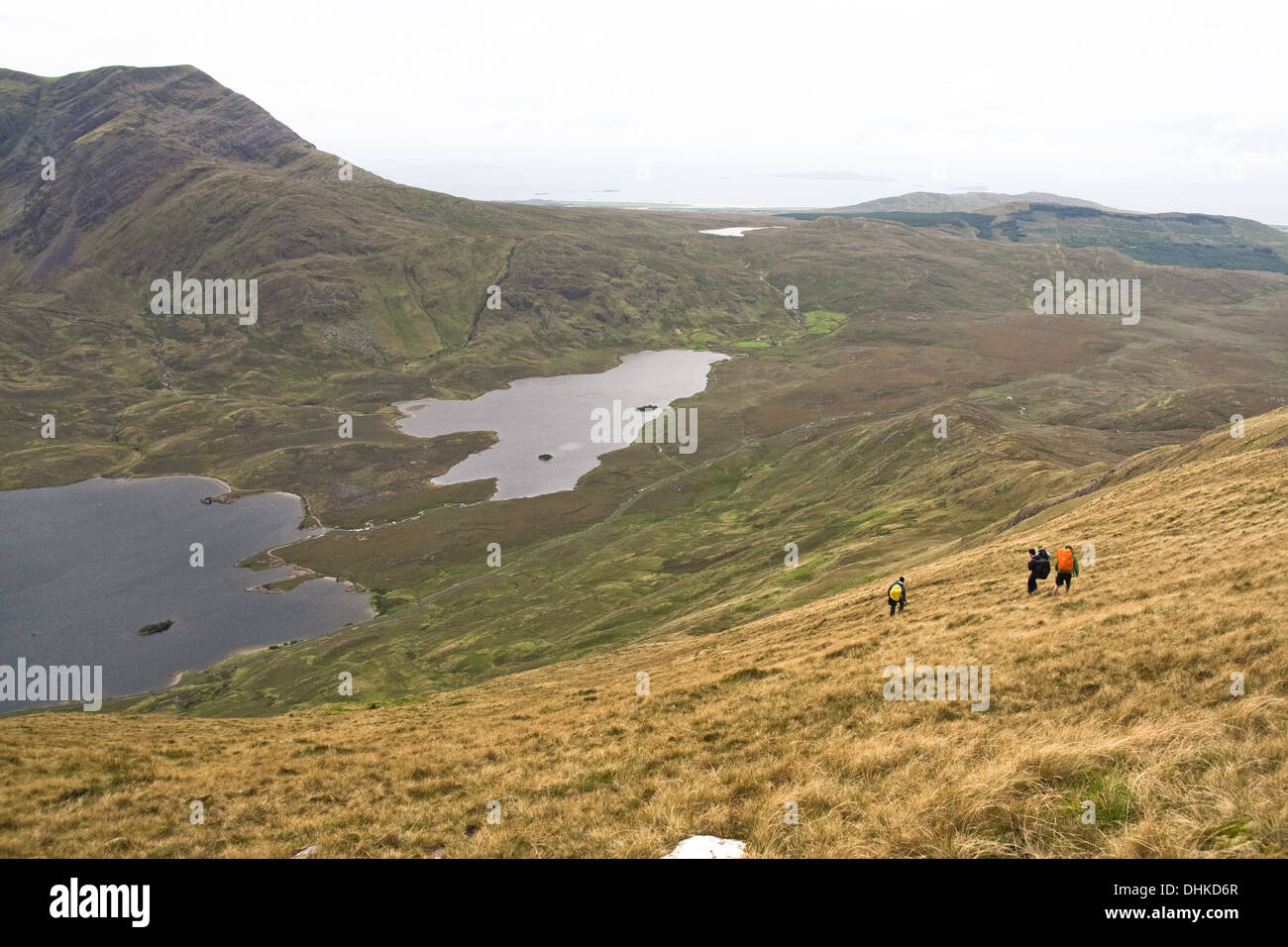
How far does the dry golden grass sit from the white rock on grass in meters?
0.29

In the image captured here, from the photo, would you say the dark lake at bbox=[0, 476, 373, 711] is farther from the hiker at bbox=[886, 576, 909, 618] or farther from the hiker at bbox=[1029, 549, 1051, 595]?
the hiker at bbox=[1029, 549, 1051, 595]

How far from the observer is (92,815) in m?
18.6

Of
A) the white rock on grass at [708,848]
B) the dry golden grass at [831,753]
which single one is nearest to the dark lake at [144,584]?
the dry golden grass at [831,753]

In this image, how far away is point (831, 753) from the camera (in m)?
15.9

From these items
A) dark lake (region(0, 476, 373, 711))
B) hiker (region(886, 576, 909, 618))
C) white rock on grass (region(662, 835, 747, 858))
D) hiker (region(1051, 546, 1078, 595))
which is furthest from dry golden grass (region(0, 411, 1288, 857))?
dark lake (region(0, 476, 373, 711))

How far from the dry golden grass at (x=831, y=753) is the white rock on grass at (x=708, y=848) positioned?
29 cm

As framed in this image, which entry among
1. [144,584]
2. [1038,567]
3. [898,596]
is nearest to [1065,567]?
[1038,567]

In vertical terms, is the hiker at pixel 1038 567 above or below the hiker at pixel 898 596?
above

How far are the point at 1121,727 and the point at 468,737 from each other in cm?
1965

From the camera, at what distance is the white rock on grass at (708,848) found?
11375 mm

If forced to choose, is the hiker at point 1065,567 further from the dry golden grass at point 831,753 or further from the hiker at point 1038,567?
the dry golden grass at point 831,753

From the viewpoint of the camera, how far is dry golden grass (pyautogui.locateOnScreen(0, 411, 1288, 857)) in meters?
10.9

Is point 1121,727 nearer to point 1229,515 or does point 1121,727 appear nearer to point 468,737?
point 468,737

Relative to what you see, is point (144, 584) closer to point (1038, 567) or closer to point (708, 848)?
point (1038, 567)
